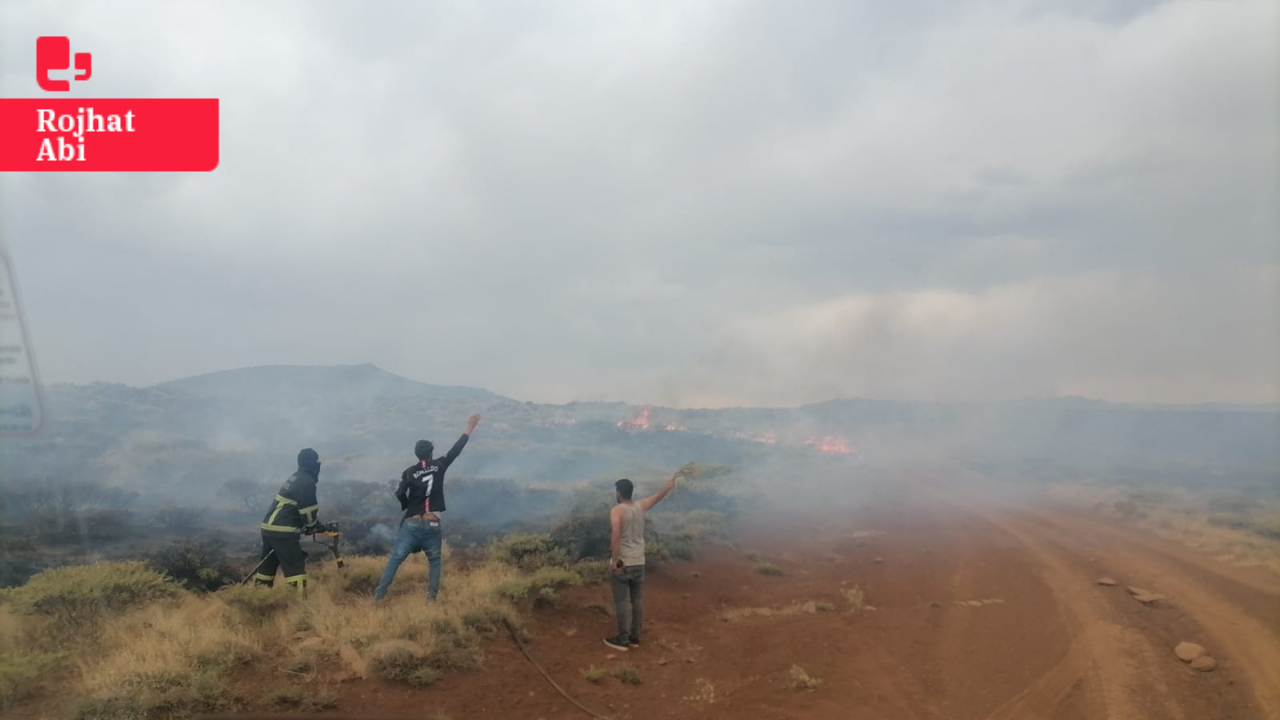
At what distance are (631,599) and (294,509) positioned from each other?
184 inches

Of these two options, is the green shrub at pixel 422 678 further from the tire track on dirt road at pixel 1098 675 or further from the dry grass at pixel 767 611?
the tire track on dirt road at pixel 1098 675

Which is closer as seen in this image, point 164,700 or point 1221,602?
point 164,700

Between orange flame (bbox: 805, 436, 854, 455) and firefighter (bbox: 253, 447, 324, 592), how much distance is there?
44.4 meters

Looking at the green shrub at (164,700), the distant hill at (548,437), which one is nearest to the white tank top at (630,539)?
the green shrub at (164,700)

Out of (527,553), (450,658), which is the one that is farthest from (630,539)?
(527,553)

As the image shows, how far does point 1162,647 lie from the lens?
9.88 m

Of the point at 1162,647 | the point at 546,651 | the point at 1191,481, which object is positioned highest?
the point at 546,651

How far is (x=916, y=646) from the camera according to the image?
9945mm

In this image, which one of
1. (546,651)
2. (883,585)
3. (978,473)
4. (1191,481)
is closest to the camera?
(546,651)

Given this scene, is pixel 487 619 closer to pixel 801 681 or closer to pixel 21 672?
pixel 801 681

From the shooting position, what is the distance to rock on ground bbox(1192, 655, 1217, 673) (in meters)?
9.01

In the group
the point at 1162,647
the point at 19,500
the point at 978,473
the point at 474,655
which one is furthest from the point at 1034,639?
the point at 978,473

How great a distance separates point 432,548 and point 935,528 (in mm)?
16924

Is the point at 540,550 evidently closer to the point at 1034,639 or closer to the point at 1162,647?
the point at 1034,639
